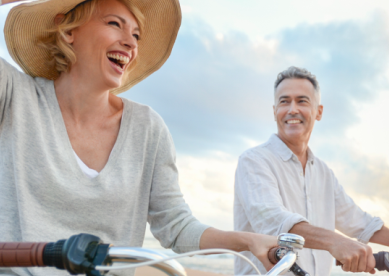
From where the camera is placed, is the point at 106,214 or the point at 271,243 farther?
the point at 106,214

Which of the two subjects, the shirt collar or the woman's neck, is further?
the shirt collar

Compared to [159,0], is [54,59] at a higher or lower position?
lower

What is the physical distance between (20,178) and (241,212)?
1.50 meters

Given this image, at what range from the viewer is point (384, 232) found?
2682mm

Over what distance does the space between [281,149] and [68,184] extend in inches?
65.0

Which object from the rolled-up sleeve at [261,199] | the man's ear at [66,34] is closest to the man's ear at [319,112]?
the rolled-up sleeve at [261,199]

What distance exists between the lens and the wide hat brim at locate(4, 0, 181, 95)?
1.75 meters

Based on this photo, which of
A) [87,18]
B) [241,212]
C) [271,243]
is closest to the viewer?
[271,243]

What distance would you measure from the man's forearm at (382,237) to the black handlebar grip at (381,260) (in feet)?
2.49

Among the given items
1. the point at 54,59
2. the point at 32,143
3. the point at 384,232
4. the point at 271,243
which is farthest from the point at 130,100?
the point at 384,232

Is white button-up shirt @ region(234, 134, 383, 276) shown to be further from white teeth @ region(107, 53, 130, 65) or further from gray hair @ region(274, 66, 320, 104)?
white teeth @ region(107, 53, 130, 65)

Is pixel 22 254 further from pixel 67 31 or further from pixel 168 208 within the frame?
pixel 67 31

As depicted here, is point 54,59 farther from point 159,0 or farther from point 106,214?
point 106,214

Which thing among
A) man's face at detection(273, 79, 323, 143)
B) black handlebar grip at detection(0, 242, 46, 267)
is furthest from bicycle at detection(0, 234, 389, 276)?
man's face at detection(273, 79, 323, 143)
